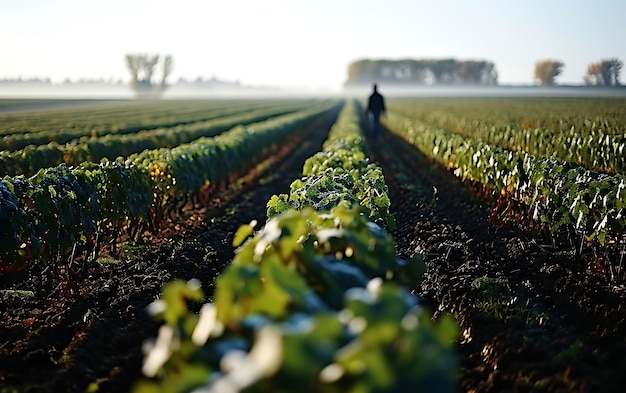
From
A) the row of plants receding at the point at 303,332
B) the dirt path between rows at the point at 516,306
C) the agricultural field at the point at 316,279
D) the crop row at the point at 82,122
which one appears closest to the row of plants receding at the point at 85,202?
the agricultural field at the point at 316,279

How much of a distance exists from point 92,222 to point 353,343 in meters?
6.28

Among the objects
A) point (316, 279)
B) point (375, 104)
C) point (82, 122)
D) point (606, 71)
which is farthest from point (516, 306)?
point (606, 71)

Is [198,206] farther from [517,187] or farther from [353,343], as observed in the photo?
[353,343]

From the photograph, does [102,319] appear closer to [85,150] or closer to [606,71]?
[85,150]

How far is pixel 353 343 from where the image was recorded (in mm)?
2109

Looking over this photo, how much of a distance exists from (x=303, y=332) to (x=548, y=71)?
161577mm

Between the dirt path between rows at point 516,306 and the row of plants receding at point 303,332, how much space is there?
1958 millimetres

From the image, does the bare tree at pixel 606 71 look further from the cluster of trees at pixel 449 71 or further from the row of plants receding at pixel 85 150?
the row of plants receding at pixel 85 150

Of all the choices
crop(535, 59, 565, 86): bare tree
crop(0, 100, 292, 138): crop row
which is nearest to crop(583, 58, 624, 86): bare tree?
crop(535, 59, 565, 86): bare tree

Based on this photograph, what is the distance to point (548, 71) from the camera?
150m

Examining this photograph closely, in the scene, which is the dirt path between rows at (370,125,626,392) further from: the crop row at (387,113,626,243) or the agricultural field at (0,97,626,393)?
the crop row at (387,113,626,243)

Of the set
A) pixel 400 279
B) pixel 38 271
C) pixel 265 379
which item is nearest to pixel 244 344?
pixel 265 379

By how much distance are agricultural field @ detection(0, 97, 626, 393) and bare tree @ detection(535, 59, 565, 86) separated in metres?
147

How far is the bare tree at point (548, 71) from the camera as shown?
5851 inches
